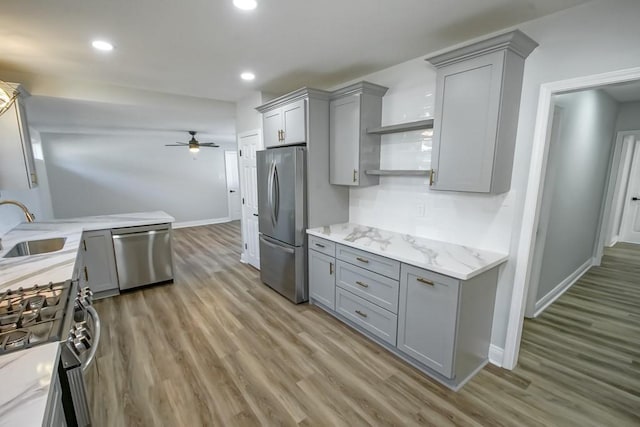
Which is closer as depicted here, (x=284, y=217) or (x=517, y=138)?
(x=517, y=138)

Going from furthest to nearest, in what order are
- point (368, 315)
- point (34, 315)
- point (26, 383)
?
point (368, 315) < point (34, 315) < point (26, 383)

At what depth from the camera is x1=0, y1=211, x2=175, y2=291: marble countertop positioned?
169 centimetres

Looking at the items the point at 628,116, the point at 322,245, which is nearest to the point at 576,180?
the point at 628,116

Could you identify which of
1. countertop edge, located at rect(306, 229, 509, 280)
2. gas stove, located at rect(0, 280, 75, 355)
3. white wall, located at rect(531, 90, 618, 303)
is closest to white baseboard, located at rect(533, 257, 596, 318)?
white wall, located at rect(531, 90, 618, 303)

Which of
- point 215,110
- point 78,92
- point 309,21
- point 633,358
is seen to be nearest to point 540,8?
point 309,21

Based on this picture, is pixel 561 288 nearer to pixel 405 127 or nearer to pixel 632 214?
pixel 405 127

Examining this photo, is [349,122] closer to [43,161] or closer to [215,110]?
[215,110]

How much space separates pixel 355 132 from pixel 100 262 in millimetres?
3334

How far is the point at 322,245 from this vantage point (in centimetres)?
292

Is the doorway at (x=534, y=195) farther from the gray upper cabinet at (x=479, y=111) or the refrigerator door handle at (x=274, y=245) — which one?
the refrigerator door handle at (x=274, y=245)

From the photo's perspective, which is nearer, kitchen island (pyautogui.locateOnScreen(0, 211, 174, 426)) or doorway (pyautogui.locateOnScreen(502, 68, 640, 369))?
kitchen island (pyautogui.locateOnScreen(0, 211, 174, 426))

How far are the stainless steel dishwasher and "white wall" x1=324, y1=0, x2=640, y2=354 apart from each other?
256 cm

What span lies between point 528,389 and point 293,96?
3.22 meters

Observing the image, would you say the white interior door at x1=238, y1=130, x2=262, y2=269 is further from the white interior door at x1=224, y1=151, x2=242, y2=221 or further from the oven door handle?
the white interior door at x1=224, y1=151, x2=242, y2=221
